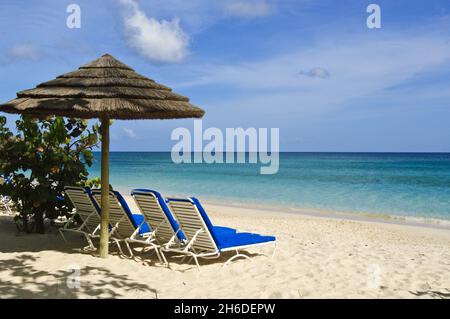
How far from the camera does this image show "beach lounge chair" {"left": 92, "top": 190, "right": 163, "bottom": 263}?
6391mm

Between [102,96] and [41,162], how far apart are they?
2328 mm

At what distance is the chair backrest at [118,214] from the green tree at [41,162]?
47.4 inches

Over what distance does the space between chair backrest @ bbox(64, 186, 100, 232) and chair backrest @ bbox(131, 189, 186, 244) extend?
0.77 meters

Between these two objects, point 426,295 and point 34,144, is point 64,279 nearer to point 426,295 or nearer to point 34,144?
point 34,144

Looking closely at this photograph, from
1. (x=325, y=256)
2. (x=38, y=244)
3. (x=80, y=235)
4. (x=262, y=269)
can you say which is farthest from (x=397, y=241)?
(x=38, y=244)

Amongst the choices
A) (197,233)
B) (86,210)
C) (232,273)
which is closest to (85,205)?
(86,210)

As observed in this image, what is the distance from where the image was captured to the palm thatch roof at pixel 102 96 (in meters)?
5.77

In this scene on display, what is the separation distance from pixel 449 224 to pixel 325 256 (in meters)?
9.25

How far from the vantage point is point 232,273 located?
19.0 ft

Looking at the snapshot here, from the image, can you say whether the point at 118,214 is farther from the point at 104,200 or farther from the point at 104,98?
the point at 104,98

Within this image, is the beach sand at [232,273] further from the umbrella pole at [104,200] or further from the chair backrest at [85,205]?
the chair backrest at [85,205]

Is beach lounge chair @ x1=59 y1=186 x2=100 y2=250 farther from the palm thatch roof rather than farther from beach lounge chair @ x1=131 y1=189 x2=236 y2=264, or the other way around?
the palm thatch roof

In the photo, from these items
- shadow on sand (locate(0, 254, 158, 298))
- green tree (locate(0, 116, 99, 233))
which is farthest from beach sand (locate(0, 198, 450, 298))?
green tree (locate(0, 116, 99, 233))

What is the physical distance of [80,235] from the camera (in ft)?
25.5
